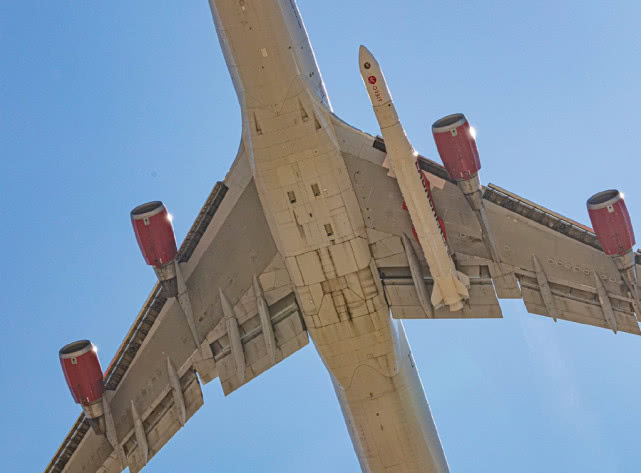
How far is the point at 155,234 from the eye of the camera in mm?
27594

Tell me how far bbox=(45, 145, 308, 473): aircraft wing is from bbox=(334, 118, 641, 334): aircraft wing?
10.2 ft

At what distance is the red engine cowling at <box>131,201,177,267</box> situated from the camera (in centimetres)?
2752

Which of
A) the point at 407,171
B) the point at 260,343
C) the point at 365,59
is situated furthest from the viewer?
the point at 260,343

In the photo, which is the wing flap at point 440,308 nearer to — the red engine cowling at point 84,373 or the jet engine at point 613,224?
the jet engine at point 613,224

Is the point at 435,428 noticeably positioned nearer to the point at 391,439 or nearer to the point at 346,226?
the point at 391,439

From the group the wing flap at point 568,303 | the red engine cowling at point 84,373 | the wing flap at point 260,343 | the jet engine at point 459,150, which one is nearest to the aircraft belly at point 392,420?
the wing flap at point 260,343

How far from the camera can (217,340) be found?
29.8 metres

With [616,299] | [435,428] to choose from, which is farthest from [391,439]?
[616,299]

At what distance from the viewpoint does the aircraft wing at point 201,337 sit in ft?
94.5

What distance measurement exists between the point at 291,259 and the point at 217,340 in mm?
4197

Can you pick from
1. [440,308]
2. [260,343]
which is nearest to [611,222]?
[440,308]

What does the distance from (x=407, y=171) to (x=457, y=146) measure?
151 centimetres

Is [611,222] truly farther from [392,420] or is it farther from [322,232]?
[392,420]

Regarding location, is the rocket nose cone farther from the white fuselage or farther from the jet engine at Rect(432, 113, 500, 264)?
the jet engine at Rect(432, 113, 500, 264)
